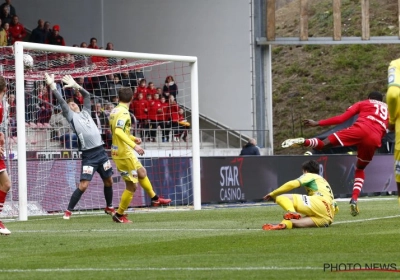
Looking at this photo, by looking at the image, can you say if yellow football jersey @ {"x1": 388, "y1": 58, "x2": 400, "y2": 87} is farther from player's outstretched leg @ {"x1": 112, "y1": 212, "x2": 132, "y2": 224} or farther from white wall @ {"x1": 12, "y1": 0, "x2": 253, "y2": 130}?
white wall @ {"x1": 12, "y1": 0, "x2": 253, "y2": 130}

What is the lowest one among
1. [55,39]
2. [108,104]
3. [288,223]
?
[288,223]

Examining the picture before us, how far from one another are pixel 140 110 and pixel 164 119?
2.38 ft

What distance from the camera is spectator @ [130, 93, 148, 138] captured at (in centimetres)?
2395

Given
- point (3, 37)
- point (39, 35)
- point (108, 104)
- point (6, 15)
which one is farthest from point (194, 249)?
point (6, 15)

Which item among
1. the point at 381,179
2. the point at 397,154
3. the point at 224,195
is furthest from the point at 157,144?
the point at 397,154

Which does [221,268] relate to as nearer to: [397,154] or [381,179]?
[397,154]

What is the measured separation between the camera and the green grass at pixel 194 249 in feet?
26.9

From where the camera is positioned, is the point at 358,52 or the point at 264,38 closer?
the point at 264,38

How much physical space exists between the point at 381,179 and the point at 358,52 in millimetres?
23962

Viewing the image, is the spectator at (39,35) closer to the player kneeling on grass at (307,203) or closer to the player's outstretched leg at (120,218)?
the player's outstretched leg at (120,218)

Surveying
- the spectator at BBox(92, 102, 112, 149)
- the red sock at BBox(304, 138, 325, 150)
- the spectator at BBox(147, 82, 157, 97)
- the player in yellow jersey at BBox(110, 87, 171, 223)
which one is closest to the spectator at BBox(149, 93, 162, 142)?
the spectator at BBox(147, 82, 157, 97)

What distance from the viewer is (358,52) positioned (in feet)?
168

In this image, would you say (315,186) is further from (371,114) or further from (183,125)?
(183,125)

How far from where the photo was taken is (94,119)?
22.0 metres
